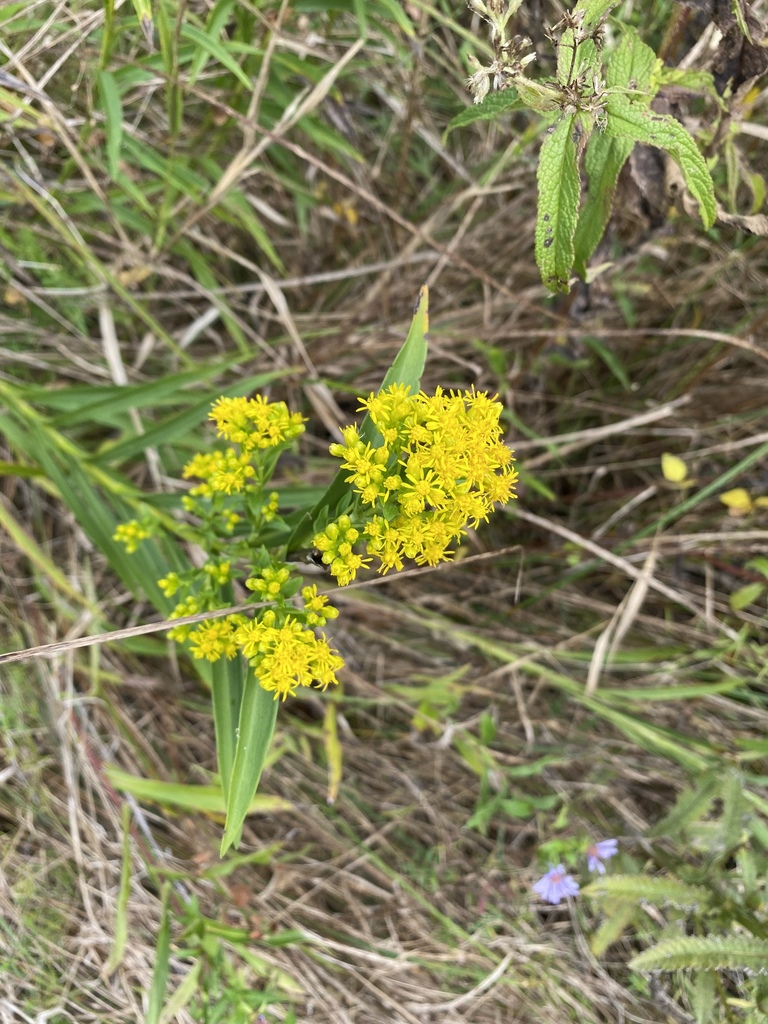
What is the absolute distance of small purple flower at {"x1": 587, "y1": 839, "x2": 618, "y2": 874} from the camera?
2314 millimetres

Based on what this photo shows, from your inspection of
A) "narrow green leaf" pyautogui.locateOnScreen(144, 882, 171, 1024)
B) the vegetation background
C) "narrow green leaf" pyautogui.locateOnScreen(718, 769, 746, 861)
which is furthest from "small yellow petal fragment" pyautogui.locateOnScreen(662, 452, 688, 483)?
"narrow green leaf" pyautogui.locateOnScreen(144, 882, 171, 1024)

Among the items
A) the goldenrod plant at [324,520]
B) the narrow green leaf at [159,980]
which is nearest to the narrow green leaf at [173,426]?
the goldenrod plant at [324,520]

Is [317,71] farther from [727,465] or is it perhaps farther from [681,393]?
[727,465]

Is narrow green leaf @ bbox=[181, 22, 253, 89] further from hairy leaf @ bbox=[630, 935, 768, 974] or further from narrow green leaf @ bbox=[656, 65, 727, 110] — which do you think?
hairy leaf @ bbox=[630, 935, 768, 974]

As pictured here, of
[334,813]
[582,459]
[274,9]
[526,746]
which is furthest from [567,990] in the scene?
[274,9]

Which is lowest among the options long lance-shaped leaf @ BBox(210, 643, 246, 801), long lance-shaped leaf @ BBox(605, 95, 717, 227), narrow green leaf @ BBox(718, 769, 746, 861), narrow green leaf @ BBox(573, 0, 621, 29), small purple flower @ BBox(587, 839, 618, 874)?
small purple flower @ BBox(587, 839, 618, 874)

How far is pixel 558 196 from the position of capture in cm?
126

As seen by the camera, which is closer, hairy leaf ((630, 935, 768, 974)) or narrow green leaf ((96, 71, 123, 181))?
narrow green leaf ((96, 71, 123, 181))

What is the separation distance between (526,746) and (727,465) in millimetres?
1386

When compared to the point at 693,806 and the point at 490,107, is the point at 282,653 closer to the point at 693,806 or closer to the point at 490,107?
the point at 490,107

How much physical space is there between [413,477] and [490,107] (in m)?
0.76

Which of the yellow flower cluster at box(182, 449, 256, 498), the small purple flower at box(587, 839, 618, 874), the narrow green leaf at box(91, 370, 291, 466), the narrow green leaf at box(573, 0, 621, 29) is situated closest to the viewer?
the narrow green leaf at box(573, 0, 621, 29)

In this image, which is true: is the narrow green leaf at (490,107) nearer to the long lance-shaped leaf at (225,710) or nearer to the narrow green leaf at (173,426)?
the narrow green leaf at (173,426)

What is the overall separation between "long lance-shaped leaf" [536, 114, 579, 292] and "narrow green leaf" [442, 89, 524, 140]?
156mm
